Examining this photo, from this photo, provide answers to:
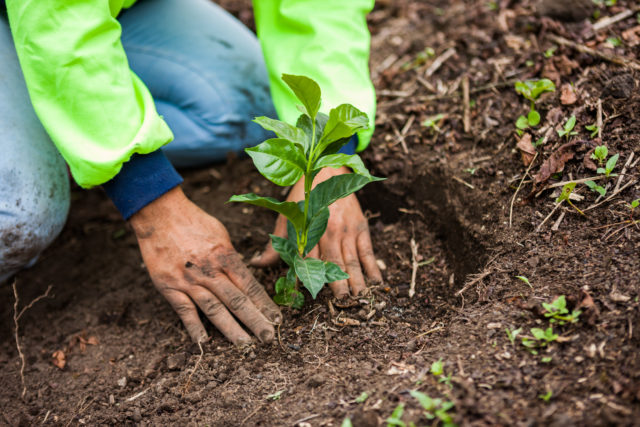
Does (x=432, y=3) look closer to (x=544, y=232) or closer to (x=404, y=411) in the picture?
(x=544, y=232)

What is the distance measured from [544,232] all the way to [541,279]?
0.22 m

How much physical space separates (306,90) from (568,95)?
3.93ft

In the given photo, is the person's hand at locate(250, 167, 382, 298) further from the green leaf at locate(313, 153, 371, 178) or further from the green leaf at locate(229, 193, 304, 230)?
the green leaf at locate(313, 153, 371, 178)

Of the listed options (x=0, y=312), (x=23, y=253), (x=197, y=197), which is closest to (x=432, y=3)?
(x=197, y=197)

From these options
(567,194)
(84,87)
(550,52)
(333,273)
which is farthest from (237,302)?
(550,52)

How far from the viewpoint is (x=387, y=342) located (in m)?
1.65

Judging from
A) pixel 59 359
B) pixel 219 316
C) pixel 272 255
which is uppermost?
pixel 272 255

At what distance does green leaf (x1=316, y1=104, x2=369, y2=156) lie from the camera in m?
1.46

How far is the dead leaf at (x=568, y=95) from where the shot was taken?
1957 mm

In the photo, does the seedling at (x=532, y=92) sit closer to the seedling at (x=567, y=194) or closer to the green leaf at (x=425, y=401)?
the seedling at (x=567, y=194)

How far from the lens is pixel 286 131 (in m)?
1.50

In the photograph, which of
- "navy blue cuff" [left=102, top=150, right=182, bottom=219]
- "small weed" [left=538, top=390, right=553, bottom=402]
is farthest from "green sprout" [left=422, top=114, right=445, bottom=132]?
"small weed" [left=538, top=390, right=553, bottom=402]

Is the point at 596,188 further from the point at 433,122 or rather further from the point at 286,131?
the point at 286,131

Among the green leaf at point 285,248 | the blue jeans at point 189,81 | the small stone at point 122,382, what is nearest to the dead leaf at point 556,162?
the green leaf at point 285,248
